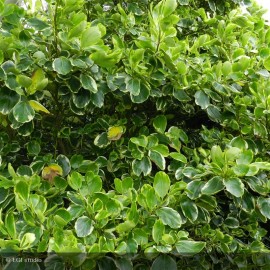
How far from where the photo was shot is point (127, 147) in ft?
4.99

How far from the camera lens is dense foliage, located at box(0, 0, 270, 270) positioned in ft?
3.63

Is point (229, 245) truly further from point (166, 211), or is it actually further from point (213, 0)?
point (213, 0)

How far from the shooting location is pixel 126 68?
1.39 metres

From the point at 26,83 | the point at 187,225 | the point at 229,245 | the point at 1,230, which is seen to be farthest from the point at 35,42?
the point at 229,245

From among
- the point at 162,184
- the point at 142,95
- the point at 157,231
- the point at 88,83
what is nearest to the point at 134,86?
the point at 142,95

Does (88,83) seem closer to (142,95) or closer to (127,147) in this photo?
(142,95)

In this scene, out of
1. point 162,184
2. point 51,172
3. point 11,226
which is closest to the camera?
point 11,226

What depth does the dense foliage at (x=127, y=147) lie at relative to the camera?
1106 mm

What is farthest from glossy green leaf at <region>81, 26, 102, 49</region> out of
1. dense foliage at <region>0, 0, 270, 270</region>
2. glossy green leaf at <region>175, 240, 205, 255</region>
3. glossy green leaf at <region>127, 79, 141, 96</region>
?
glossy green leaf at <region>175, 240, 205, 255</region>

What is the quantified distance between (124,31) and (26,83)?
0.56 m

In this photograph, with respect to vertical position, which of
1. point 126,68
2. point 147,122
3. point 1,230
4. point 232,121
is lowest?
point 147,122

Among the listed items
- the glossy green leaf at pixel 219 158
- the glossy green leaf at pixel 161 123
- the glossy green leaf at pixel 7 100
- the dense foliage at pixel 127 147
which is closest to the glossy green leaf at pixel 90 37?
the dense foliage at pixel 127 147

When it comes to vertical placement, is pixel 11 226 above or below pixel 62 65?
below

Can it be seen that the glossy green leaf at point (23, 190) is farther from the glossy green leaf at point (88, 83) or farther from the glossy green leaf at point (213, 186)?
the glossy green leaf at point (213, 186)
